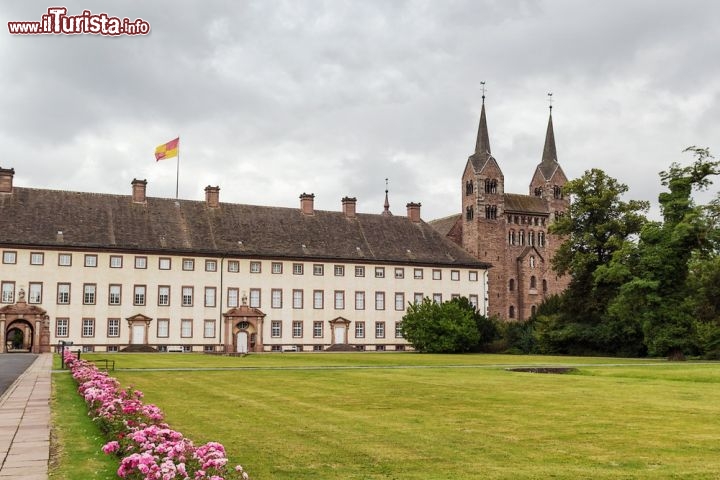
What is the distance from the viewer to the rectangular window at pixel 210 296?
216ft

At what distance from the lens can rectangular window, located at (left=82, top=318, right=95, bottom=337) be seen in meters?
62.0

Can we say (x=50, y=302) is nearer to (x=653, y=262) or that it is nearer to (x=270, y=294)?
(x=270, y=294)

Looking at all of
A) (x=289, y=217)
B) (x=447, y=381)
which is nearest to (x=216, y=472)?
(x=447, y=381)

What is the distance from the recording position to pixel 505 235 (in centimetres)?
10588

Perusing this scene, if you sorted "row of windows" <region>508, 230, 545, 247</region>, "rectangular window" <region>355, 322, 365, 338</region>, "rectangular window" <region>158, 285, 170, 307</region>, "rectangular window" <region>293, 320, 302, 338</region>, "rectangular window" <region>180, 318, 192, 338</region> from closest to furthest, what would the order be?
"rectangular window" <region>158, 285, 170, 307</region> < "rectangular window" <region>180, 318, 192, 338</region> < "rectangular window" <region>293, 320, 302, 338</region> < "rectangular window" <region>355, 322, 365, 338</region> < "row of windows" <region>508, 230, 545, 247</region>

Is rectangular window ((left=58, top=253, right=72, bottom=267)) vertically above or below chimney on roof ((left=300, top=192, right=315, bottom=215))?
below

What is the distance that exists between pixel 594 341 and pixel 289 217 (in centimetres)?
2880

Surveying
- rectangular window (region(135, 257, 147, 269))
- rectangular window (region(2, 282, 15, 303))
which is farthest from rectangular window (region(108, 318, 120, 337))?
rectangular window (region(2, 282, 15, 303))

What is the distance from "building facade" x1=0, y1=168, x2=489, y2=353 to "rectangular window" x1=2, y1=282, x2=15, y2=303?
15 centimetres

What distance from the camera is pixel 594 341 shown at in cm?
5984

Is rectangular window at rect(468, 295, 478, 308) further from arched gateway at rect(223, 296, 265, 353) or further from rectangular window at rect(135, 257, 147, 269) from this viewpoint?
rectangular window at rect(135, 257, 147, 269)

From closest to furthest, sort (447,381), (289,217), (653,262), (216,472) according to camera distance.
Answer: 1. (216,472)
2. (447,381)
3. (653,262)
4. (289,217)

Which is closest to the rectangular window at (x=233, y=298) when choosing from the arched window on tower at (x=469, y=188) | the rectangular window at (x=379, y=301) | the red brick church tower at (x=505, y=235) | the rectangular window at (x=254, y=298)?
the rectangular window at (x=254, y=298)

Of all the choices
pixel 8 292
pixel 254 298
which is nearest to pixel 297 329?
pixel 254 298
